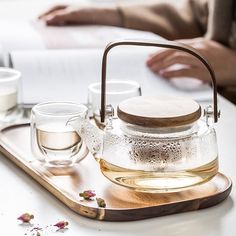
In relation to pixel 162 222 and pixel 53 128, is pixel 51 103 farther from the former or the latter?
pixel 162 222

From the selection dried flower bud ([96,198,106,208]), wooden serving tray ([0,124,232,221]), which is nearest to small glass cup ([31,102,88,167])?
wooden serving tray ([0,124,232,221])

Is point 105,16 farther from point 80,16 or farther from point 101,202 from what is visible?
point 101,202

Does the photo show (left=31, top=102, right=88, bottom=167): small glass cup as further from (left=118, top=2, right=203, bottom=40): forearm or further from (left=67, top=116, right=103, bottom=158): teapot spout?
(left=118, top=2, right=203, bottom=40): forearm

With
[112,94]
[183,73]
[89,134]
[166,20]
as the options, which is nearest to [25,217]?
[89,134]

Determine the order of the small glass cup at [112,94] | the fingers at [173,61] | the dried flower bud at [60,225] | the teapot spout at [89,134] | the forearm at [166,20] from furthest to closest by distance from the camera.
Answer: the forearm at [166,20] → the fingers at [173,61] → the small glass cup at [112,94] → the teapot spout at [89,134] → the dried flower bud at [60,225]

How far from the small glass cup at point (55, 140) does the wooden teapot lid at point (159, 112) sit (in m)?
0.10

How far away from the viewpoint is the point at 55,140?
0.95m

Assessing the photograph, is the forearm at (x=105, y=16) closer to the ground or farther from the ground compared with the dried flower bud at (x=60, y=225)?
closer to the ground

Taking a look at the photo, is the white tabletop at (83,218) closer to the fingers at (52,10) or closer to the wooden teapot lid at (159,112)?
the wooden teapot lid at (159,112)

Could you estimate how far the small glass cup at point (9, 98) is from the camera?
3.74 feet

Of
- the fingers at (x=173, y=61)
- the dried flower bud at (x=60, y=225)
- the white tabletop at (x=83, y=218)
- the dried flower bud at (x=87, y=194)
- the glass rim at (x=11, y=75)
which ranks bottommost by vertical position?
the fingers at (x=173, y=61)

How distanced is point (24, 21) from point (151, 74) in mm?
432

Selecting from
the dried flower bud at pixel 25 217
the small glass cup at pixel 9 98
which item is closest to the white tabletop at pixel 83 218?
the dried flower bud at pixel 25 217

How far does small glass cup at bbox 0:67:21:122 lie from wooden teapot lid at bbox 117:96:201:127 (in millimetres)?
305
